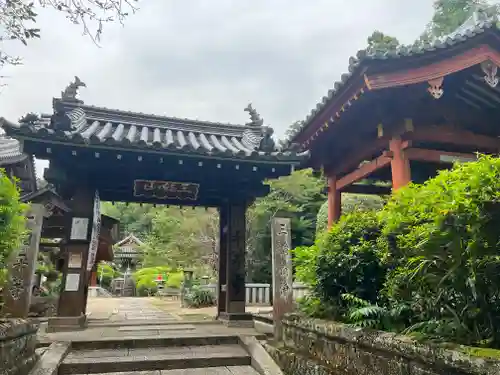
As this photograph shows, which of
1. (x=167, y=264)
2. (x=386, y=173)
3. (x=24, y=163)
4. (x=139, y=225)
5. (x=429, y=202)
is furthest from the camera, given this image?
(x=139, y=225)

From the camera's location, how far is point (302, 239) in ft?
64.3

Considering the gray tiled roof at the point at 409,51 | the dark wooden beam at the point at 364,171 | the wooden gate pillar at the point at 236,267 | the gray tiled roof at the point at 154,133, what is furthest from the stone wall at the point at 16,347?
the dark wooden beam at the point at 364,171

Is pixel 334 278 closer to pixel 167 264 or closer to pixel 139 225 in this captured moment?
pixel 167 264

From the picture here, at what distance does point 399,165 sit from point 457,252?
165 inches

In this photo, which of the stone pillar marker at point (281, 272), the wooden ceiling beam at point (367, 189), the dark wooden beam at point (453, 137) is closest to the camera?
the stone pillar marker at point (281, 272)

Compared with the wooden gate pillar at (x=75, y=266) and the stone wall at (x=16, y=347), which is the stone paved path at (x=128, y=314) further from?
the stone wall at (x=16, y=347)

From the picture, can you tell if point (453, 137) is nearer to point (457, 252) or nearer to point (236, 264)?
point (236, 264)

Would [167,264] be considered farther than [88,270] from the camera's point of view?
Yes

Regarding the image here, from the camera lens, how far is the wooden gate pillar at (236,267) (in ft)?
23.5

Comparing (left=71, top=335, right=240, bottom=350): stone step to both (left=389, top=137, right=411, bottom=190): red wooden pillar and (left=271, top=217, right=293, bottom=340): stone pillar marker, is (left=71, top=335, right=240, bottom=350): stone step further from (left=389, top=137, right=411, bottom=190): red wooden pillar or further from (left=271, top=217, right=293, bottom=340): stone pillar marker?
(left=389, top=137, right=411, bottom=190): red wooden pillar

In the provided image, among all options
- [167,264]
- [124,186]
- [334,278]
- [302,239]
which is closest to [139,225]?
[167,264]

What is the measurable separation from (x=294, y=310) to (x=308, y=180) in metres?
15.1

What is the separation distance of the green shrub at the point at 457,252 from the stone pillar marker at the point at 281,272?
7.83ft

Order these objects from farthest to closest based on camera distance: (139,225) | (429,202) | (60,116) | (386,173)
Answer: (139,225)
(386,173)
(60,116)
(429,202)
